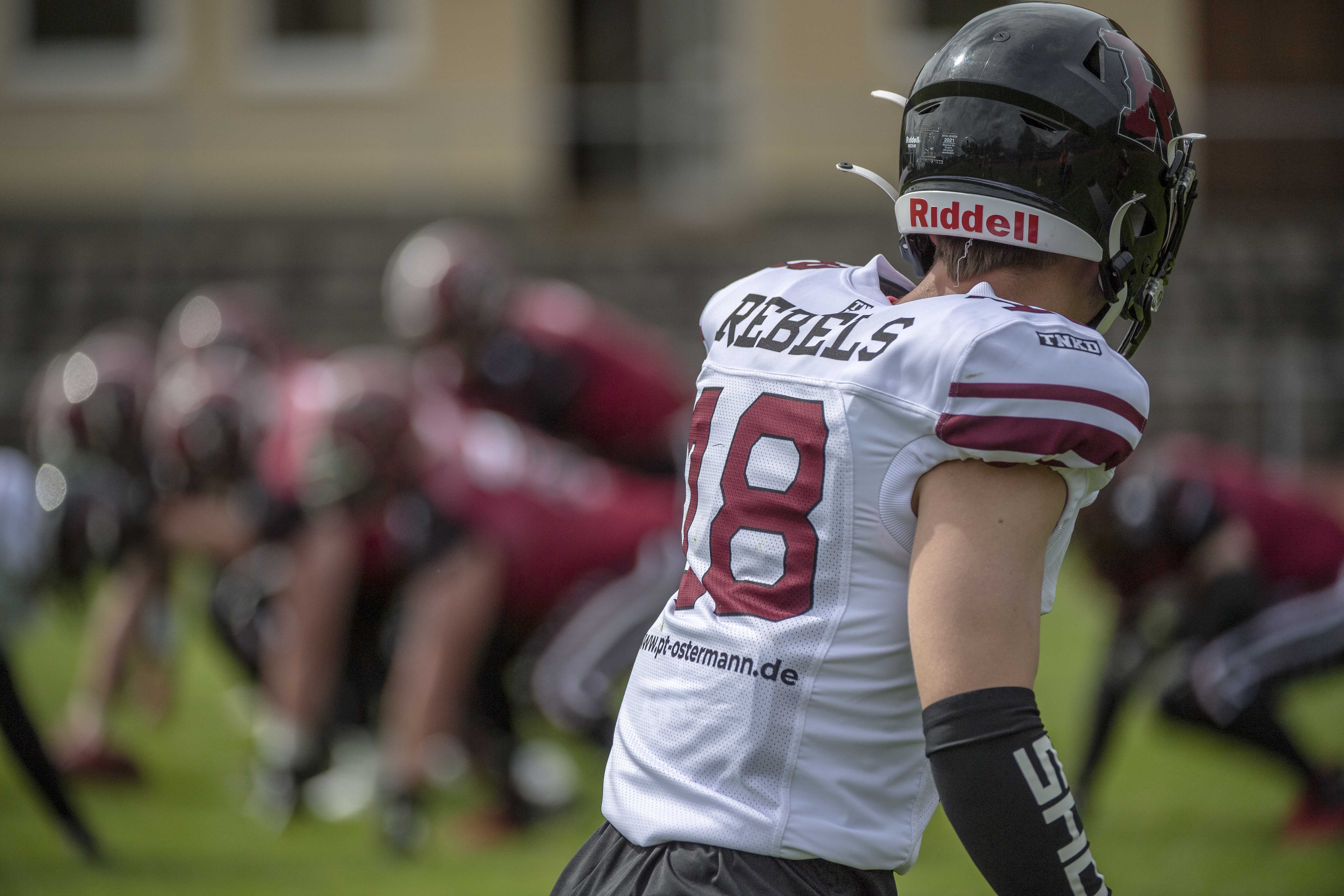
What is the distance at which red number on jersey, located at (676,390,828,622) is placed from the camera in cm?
141

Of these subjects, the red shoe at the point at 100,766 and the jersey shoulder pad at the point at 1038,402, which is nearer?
the jersey shoulder pad at the point at 1038,402

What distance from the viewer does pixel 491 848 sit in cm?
462

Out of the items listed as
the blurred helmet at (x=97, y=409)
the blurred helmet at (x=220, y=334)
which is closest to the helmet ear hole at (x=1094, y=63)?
the blurred helmet at (x=97, y=409)

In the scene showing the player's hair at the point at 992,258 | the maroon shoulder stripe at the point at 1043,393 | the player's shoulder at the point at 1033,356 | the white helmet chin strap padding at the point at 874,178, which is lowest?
the maroon shoulder stripe at the point at 1043,393

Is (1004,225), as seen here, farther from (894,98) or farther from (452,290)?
(452,290)

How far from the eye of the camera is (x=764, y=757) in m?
1.41

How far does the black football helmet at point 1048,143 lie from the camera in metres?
1.50

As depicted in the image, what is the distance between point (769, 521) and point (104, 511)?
5038mm

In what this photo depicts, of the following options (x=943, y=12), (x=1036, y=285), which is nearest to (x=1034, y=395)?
(x=1036, y=285)

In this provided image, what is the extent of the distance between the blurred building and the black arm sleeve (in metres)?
10.3

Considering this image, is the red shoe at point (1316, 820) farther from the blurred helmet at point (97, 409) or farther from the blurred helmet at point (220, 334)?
the blurred helmet at point (220, 334)

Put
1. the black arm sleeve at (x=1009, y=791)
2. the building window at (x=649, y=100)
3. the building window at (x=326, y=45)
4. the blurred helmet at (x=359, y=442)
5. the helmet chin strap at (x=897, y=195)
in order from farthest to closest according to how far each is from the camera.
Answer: the building window at (x=326, y=45) < the building window at (x=649, y=100) < the blurred helmet at (x=359, y=442) < the helmet chin strap at (x=897, y=195) < the black arm sleeve at (x=1009, y=791)

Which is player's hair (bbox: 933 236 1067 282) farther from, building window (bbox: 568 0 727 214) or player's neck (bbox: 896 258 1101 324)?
building window (bbox: 568 0 727 214)

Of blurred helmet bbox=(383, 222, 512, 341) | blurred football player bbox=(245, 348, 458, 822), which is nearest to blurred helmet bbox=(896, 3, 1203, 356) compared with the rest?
blurred football player bbox=(245, 348, 458, 822)
